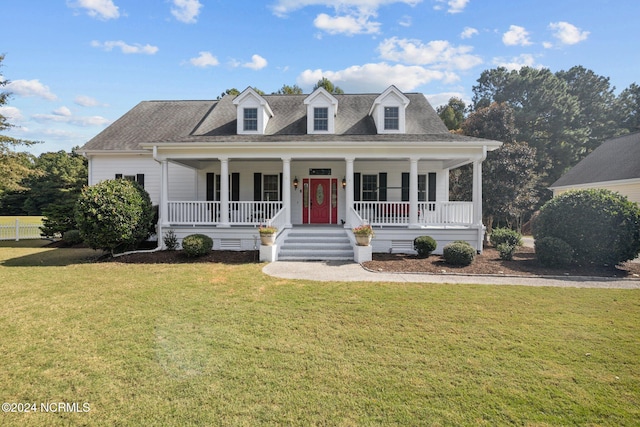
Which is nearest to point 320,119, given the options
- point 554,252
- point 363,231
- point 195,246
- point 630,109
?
point 363,231

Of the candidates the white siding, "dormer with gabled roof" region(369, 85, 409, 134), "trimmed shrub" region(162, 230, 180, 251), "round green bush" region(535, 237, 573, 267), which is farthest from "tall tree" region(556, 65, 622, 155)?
"trimmed shrub" region(162, 230, 180, 251)

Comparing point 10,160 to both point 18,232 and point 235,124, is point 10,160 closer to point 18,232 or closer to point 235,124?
point 18,232

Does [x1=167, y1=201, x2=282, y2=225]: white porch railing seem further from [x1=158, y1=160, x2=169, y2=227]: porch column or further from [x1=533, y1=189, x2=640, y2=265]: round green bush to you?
[x1=533, y1=189, x2=640, y2=265]: round green bush

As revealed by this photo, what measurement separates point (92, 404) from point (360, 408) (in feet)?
9.35

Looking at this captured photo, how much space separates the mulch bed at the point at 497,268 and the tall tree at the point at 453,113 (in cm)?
2934

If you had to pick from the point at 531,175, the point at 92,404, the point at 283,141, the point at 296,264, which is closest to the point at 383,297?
the point at 296,264

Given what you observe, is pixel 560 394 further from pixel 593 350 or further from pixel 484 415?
pixel 593 350

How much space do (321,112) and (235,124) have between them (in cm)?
422

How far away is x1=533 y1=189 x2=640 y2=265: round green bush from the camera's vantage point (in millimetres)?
9688

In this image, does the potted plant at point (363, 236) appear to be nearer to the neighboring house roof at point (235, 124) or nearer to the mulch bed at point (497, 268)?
the mulch bed at point (497, 268)

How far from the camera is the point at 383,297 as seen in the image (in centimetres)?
674

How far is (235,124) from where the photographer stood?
1474cm

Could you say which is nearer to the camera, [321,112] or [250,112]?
[250,112]

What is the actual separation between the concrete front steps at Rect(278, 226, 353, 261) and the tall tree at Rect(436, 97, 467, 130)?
100 ft
